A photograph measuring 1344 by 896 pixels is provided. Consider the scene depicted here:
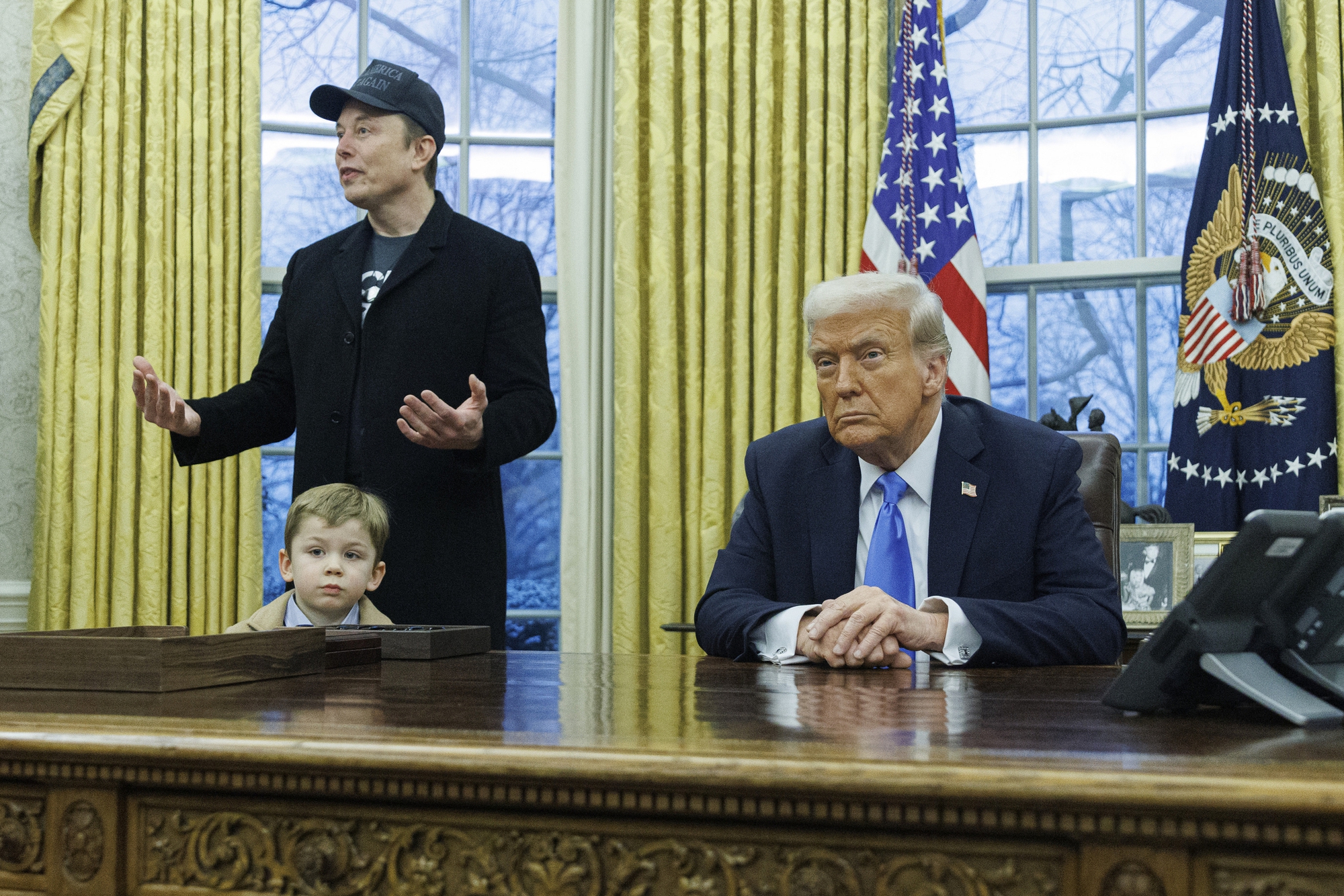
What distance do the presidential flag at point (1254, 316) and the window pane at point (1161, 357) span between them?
31 cm

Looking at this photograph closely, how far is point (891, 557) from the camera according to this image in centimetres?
196

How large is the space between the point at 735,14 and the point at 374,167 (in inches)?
72.5

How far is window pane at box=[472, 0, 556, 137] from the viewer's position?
438cm

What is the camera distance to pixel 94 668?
1215mm

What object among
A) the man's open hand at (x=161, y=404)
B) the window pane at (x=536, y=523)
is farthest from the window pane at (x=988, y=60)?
the man's open hand at (x=161, y=404)

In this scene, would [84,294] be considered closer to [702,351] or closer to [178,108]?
[178,108]

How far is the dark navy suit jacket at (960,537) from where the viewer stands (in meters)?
1.79

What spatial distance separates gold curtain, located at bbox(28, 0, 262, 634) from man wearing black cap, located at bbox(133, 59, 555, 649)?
4.57 ft

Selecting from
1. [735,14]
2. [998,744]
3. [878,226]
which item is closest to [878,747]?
[998,744]

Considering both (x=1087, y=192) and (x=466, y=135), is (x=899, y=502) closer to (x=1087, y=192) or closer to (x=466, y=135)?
(x=1087, y=192)

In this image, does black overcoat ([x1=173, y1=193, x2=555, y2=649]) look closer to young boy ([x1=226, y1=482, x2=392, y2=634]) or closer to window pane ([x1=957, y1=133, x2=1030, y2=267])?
young boy ([x1=226, y1=482, x2=392, y2=634])

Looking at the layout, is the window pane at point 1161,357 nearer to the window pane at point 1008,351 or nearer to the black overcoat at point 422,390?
the window pane at point 1008,351

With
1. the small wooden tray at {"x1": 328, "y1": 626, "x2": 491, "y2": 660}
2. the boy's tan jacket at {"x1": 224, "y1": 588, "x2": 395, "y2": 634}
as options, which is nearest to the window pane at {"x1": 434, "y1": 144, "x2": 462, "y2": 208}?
the boy's tan jacket at {"x1": 224, "y1": 588, "x2": 395, "y2": 634}

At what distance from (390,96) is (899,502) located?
55.2 inches
